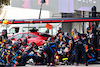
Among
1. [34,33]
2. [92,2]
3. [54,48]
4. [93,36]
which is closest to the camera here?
[54,48]

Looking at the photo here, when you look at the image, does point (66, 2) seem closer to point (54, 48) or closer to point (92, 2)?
point (92, 2)

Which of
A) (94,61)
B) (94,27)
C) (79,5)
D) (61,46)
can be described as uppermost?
(79,5)

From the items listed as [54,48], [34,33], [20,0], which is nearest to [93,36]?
[54,48]

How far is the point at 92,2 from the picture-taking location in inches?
446

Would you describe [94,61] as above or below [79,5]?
below

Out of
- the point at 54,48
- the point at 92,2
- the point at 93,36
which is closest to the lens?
the point at 54,48

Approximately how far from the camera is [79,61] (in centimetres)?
876

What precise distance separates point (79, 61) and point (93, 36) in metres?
1.25

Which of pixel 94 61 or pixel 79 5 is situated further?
pixel 79 5

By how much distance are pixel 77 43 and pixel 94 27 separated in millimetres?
1326

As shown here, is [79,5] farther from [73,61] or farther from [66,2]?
[73,61]

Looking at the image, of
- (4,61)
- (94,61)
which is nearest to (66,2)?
(94,61)

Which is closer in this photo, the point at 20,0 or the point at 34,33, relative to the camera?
the point at 20,0

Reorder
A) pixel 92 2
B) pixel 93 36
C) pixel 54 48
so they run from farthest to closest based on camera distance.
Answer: pixel 92 2 < pixel 93 36 < pixel 54 48
